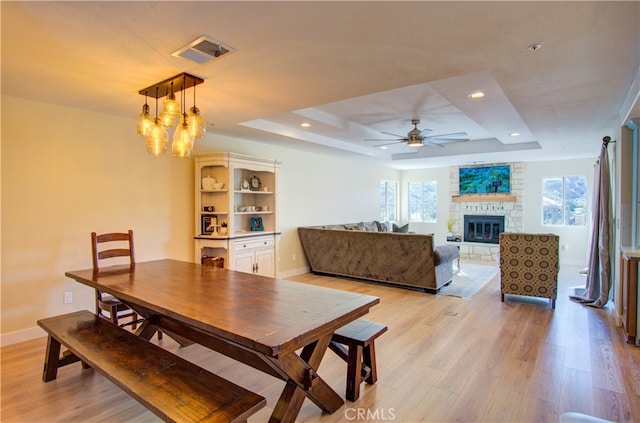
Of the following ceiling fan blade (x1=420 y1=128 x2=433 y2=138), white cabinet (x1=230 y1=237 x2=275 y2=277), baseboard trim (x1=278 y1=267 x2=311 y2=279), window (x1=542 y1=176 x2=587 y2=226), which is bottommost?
baseboard trim (x1=278 y1=267 x2=311 y2=279)

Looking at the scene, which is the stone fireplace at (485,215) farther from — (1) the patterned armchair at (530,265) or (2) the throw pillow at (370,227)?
(1) the patterned armchair at (530,265)

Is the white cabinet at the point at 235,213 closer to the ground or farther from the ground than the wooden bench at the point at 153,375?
farther from the ground

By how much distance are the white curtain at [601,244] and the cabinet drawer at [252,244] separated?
14.2 feet

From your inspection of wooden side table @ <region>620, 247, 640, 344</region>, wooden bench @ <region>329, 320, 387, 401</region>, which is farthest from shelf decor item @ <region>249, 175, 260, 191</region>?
wooden side table @ <region>620, 247, 640, 344</region>

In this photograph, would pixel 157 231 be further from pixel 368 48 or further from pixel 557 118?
pixel 557 118

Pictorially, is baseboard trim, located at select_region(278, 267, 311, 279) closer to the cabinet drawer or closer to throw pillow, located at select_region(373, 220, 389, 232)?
the cabinet drawer

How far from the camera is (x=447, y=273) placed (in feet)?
17.3

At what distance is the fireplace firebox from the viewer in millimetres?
8430

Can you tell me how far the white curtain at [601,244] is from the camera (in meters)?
4.11

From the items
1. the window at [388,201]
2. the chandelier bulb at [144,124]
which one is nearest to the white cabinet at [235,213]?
the chandelier bulb at [144,124]

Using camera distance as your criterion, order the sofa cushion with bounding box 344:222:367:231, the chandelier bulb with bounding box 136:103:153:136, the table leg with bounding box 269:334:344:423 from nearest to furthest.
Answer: the table leg with bounding box 269:334:344:423 < the chandelier bulb with bounding box 136:103:153:136 < the sofa cushion with bounding box 344:222:367:231

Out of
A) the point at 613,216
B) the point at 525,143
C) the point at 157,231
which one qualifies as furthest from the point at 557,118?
the point at 157,231

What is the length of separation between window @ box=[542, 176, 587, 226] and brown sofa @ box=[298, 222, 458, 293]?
3804mm

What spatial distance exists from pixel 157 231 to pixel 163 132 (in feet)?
6.38
